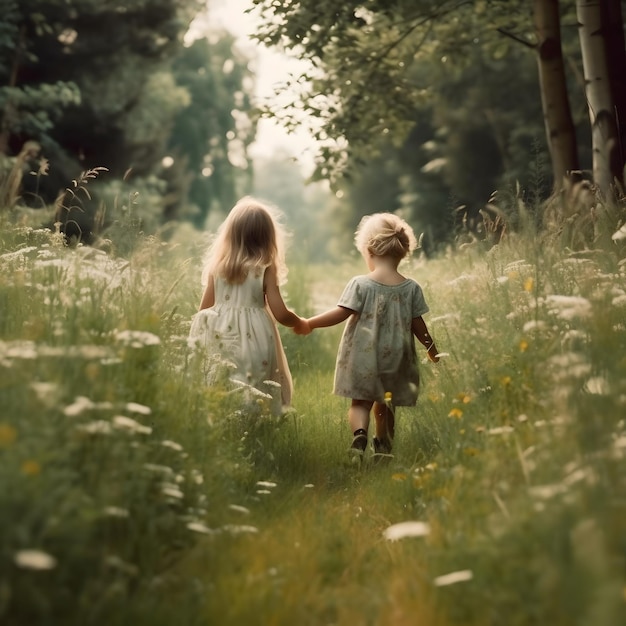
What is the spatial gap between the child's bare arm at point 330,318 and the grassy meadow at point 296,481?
2.46 feet

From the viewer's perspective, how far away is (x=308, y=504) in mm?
4207

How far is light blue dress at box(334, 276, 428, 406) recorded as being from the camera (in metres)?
5.64

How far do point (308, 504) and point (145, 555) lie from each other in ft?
4.71

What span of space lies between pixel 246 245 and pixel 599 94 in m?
4.28

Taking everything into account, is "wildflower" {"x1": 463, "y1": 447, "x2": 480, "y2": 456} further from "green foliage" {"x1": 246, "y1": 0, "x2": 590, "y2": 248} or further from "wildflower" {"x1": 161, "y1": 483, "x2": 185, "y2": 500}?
"green foliage" {"x1": 246, "y1": 0, "x2": 590, "y2": 248}

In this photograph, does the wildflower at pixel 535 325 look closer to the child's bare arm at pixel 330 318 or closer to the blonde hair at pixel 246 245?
the child's bare arm at pixel 330 318

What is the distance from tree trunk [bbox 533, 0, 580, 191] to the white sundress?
188 inches

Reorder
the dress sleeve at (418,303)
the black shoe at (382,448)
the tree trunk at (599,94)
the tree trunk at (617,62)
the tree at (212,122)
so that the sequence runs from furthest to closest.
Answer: the tree at (212,122)
the tree trunk at (617,62)
the tree trunk at (599,94)
the dress sleeve at (418,303)
the black shoe at (382,448)

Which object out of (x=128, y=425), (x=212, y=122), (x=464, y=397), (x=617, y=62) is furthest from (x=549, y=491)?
(x=212, y=122)

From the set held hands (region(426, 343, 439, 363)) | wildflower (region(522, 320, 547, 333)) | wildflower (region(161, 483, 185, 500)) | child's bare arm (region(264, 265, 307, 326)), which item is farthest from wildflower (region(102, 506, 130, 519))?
held hands (region(426, 343, 439, 363))

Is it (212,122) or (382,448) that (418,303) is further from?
(212,122)

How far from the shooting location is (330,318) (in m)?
5.66

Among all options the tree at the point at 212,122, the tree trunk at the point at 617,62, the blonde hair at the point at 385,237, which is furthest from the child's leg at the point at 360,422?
the tree at the point at 212,122

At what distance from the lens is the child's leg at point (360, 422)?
5.38 meters
